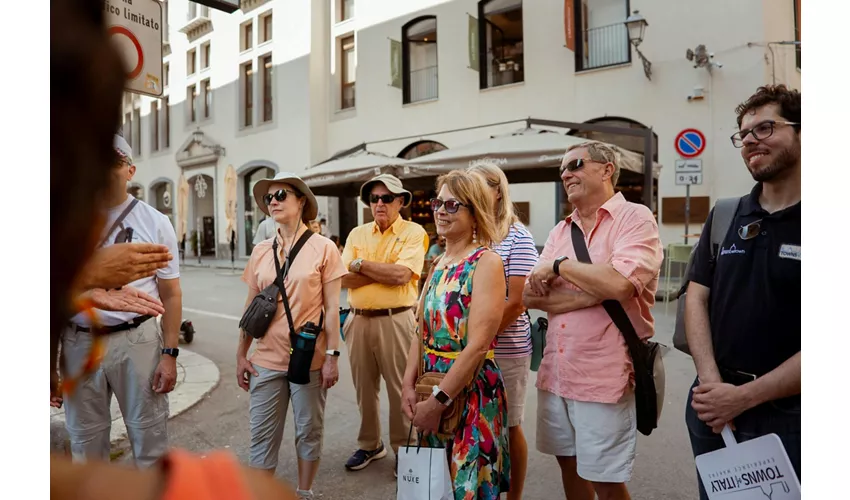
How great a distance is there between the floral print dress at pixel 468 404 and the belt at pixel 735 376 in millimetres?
865

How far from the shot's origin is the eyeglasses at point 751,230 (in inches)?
74.9

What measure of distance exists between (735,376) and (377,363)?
226cm

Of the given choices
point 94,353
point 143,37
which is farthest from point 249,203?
point 94,353

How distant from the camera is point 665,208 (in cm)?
1011

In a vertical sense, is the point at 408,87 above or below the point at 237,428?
above

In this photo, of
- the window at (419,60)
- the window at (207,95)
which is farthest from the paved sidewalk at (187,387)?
the window at (419,60)

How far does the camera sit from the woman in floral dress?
2.19 meters

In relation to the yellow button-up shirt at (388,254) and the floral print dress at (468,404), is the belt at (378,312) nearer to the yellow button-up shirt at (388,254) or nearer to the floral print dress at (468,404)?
the yellow button-up shirt at (388,254)

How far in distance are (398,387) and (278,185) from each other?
155cm

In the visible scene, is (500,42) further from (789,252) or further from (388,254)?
(789,252)

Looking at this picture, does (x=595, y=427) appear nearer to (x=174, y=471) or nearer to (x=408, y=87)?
(x=174, y=471)

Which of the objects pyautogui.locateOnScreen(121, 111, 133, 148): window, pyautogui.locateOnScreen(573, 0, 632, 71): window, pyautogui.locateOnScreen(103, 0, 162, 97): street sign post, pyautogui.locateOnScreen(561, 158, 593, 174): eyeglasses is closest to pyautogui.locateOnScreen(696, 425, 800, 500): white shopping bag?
pyautogui.locateOnScreen(561, 158, 593, 174): eyeglasses
